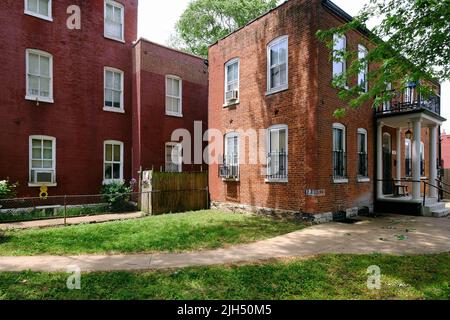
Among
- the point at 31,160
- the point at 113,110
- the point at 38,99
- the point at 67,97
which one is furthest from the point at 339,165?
the point at 38,99

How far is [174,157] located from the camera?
54.0 ft

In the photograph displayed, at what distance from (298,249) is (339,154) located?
5.54 meters

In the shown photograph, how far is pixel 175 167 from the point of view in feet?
54.0

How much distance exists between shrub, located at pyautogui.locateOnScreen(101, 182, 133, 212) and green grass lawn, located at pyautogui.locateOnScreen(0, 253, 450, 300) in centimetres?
841

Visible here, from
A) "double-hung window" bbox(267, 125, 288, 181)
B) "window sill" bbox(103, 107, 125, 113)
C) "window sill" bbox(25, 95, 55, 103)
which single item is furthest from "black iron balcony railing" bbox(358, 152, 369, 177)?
"window sill" bbox(25, 95, 55, 103)

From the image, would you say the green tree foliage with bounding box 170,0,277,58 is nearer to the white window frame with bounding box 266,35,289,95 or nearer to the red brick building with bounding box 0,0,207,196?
the red brick building with bounding box 0,0,207,196

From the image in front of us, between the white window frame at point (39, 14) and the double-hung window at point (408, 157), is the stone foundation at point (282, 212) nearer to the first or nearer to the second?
the double-hung window at point (408, 157)

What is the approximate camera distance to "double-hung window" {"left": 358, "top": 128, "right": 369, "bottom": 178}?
489 inches

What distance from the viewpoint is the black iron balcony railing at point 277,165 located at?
11.0 metres

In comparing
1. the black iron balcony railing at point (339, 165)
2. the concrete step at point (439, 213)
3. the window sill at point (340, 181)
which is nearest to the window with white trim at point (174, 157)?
the black iron balcony railing at point (339, 165)

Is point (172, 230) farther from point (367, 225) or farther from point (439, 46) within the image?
point (439, 46)

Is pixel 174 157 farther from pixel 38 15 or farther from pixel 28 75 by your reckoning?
pixel 38 15

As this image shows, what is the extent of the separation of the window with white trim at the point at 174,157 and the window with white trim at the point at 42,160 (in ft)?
17.8
